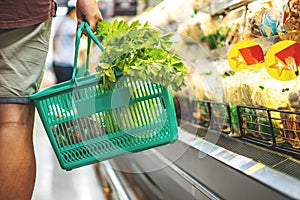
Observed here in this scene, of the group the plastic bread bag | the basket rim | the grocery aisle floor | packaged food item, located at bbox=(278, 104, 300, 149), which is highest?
the basket rim

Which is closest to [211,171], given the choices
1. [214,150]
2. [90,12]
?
[214,150]

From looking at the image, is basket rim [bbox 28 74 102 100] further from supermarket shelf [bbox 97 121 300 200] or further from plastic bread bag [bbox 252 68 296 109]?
plastic bread bag [bbox 252 68 296 109]

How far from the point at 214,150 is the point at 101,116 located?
48cm

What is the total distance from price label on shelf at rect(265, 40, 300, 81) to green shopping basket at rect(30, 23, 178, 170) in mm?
439

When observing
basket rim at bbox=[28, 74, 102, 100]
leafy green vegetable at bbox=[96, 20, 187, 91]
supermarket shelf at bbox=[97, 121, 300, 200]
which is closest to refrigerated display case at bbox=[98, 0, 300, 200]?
supermarket shelf at bbox=[97, 121, 300, 200]

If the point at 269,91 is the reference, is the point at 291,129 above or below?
below

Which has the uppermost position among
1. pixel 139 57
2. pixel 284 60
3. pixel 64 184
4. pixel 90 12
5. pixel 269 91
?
pixel 90 12

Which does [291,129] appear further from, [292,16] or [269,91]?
[292,16]

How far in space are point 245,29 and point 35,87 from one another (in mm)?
1107

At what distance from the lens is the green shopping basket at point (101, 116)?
154 centimetres

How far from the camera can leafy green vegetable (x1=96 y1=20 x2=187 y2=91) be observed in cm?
148

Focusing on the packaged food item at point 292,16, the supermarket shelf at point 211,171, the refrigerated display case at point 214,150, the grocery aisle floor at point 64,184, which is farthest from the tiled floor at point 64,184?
the packaged food item at point 292,16

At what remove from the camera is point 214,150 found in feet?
5.84

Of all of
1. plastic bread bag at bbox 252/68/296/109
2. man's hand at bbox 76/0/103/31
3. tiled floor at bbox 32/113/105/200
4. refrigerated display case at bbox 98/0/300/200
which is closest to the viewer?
refrigerated display case at bbox 98/0/300/200
